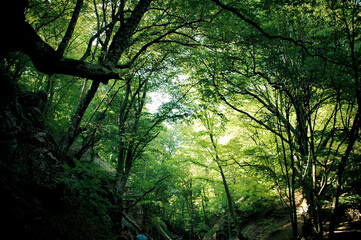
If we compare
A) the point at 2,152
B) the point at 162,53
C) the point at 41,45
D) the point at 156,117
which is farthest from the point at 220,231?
the point at 41,45

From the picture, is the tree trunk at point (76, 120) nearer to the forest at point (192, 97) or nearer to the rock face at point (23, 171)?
the forest at point (192, 97)

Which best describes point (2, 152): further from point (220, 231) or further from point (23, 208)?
point (220, 231)

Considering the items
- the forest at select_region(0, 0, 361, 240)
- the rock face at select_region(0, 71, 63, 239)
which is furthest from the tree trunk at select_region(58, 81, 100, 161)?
the rock face at select_region(0, 71, 63, 239)

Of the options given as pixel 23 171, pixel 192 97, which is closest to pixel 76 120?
pixel 23 171

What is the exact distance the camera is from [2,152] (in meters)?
2.97

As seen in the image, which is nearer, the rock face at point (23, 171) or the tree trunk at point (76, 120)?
the rock face at point (23, 171)

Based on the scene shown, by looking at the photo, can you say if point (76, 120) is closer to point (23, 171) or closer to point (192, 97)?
point (23, 171)

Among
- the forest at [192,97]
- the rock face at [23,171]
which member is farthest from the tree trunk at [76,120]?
the rock face at [23,171]

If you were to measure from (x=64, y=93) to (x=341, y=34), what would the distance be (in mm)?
12579

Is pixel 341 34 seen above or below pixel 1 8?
above

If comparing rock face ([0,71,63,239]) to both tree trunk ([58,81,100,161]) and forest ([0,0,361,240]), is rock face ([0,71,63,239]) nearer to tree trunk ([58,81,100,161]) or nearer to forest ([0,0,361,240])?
forest ([0,0,361,240])

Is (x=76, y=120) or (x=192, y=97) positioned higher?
(x=192, y=97)

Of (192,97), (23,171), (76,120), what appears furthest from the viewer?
(192,97)

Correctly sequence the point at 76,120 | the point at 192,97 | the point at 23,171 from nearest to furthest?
the point at 23,171 → the point at 76,120 → the point at 192,97
